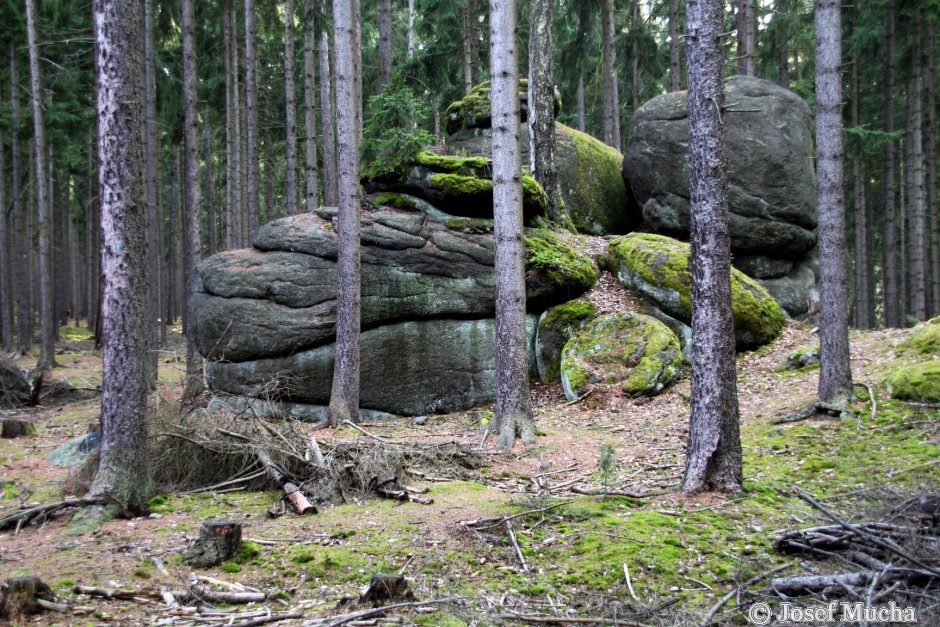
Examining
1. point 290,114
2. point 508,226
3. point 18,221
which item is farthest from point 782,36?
point 18,221

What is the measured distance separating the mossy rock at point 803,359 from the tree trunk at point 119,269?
10.7 metres

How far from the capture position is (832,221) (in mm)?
8875

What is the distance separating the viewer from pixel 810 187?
16359mm

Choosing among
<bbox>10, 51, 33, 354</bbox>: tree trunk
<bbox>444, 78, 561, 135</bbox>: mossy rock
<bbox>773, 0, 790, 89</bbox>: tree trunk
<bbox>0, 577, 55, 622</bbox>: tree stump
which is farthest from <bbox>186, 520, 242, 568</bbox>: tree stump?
<bbox>773, 0, 790, 89</bbox>: tree trunk

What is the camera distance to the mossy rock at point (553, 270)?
44.0ft

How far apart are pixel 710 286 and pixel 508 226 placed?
12.1ft

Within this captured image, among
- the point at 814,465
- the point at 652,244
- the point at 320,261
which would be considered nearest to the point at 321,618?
the point at 814,465

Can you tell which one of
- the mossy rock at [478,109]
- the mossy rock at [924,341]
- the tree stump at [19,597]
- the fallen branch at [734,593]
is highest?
the mossy rock at [478,109]

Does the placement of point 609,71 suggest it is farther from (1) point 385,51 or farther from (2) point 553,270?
(2) point 553,270

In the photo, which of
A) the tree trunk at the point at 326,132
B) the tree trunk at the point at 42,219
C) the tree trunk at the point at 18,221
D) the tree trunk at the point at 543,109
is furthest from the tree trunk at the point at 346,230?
the tree trunk at the point at 18,221

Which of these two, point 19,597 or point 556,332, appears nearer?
point 19,597

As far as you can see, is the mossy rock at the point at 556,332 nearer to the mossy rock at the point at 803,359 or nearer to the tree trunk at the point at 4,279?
the mossy rock at the point at 803,359

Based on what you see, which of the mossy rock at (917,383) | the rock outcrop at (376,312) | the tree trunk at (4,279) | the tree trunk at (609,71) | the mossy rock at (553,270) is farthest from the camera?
the tree trunk at (609,71)

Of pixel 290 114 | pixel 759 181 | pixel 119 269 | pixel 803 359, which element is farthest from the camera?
pixel 290 114
